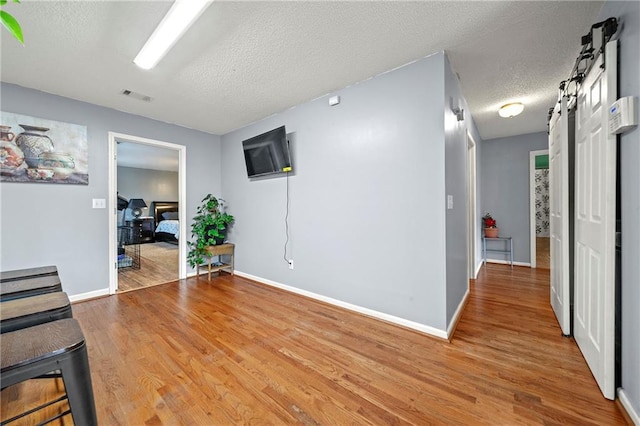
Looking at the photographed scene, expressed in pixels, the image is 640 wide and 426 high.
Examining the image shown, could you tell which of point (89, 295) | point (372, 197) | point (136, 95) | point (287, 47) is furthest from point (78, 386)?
point (136, 95)

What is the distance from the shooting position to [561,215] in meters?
2.15

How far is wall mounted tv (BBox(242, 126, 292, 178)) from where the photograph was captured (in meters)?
3.18

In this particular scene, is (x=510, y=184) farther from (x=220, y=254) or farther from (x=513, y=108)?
(x=220, y=254)

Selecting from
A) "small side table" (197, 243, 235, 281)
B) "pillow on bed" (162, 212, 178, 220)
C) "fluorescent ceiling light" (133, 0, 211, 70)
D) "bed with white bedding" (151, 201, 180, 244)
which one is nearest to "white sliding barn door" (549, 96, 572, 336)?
"fluorescent ceiling light" (133, 0, 211, 70)

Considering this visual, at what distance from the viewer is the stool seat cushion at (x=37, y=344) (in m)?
0.92

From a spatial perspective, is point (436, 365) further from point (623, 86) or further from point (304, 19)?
point (304, 19)

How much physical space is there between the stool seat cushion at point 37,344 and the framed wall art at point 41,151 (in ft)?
8.61

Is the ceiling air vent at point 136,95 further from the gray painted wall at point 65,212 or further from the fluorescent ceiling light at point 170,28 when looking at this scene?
the fluorescent ceiling light at point 170,28

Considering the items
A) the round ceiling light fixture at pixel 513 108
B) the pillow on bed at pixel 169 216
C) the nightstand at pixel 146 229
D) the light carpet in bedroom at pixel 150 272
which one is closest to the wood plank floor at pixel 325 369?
the light carpet in bedroom at pixel 150 272

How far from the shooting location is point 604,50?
1.42 m

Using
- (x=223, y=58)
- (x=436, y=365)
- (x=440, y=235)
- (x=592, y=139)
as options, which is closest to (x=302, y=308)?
(x=436, y=365)

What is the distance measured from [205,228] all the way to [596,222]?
14.2 ft

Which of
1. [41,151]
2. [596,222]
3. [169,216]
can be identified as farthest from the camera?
[169,216]

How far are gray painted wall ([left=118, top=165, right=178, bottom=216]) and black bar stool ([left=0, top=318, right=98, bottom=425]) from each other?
8.41 metres
